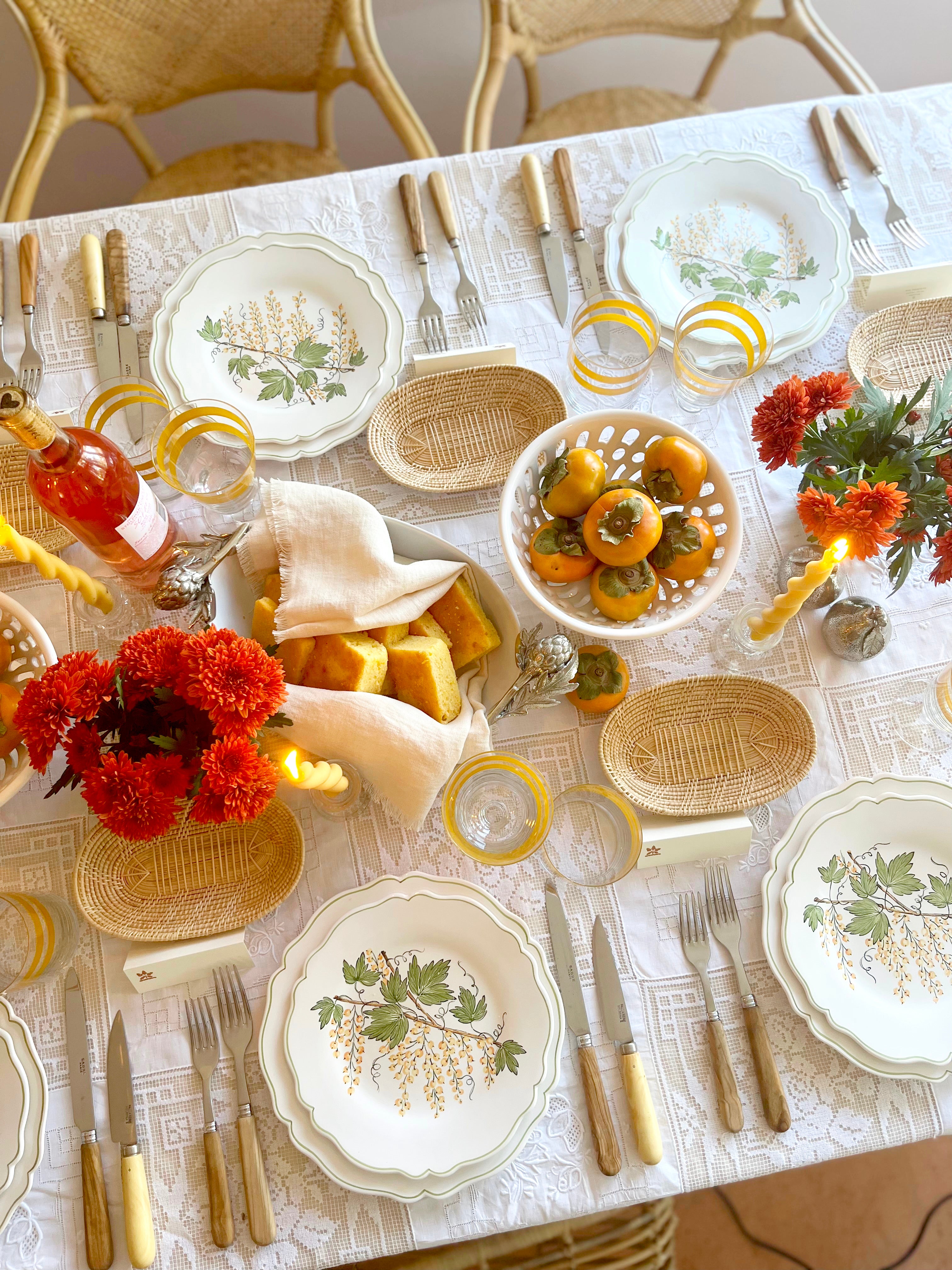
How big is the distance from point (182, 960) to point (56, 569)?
0.43 m

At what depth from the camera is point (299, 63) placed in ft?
5.45

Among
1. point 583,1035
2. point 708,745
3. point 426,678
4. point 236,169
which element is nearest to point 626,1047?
point 583,1035

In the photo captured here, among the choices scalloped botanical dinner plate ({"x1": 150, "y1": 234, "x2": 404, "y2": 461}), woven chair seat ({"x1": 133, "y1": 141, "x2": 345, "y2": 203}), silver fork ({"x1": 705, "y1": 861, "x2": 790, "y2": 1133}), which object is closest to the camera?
Result: silver fork ({"x1": 705, "y1": 861, "x2": 790, "y2": 1133})

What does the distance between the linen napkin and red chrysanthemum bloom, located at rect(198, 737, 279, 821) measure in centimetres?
18

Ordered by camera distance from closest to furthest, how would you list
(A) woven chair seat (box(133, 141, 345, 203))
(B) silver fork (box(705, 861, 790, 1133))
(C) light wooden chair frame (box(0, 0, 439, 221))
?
(B) silver fork (box(705, 861, 790, 1133)) → (C) light wooden chair frame (box(0, 0, 439, 221)) → (A) woven chair seat (box(133, 141, 345, 203))

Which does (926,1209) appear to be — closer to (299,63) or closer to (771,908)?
(771,908)

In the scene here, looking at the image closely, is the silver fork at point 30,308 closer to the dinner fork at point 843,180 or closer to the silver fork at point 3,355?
the silver fork at point 3,355

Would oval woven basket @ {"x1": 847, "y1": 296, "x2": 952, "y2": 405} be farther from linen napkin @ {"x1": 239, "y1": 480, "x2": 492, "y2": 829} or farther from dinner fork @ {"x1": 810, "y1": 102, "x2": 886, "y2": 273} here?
linen napkin @ {"x1": 239, "y1": 480, "x2": 492, "y2": 829}

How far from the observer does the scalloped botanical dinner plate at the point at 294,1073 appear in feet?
2.76

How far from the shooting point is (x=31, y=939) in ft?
2.96

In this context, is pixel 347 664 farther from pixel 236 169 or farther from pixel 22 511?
pixel 236 169

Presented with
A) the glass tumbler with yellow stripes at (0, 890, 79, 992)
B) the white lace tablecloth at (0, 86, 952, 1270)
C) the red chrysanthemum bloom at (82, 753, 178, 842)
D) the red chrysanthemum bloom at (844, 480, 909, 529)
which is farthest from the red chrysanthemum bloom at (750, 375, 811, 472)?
the glass tumbler with yellow stripes at (0, 890, 79, 992)

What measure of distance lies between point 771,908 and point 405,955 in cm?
41

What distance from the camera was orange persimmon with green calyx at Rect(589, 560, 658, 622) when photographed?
36.0 inches
